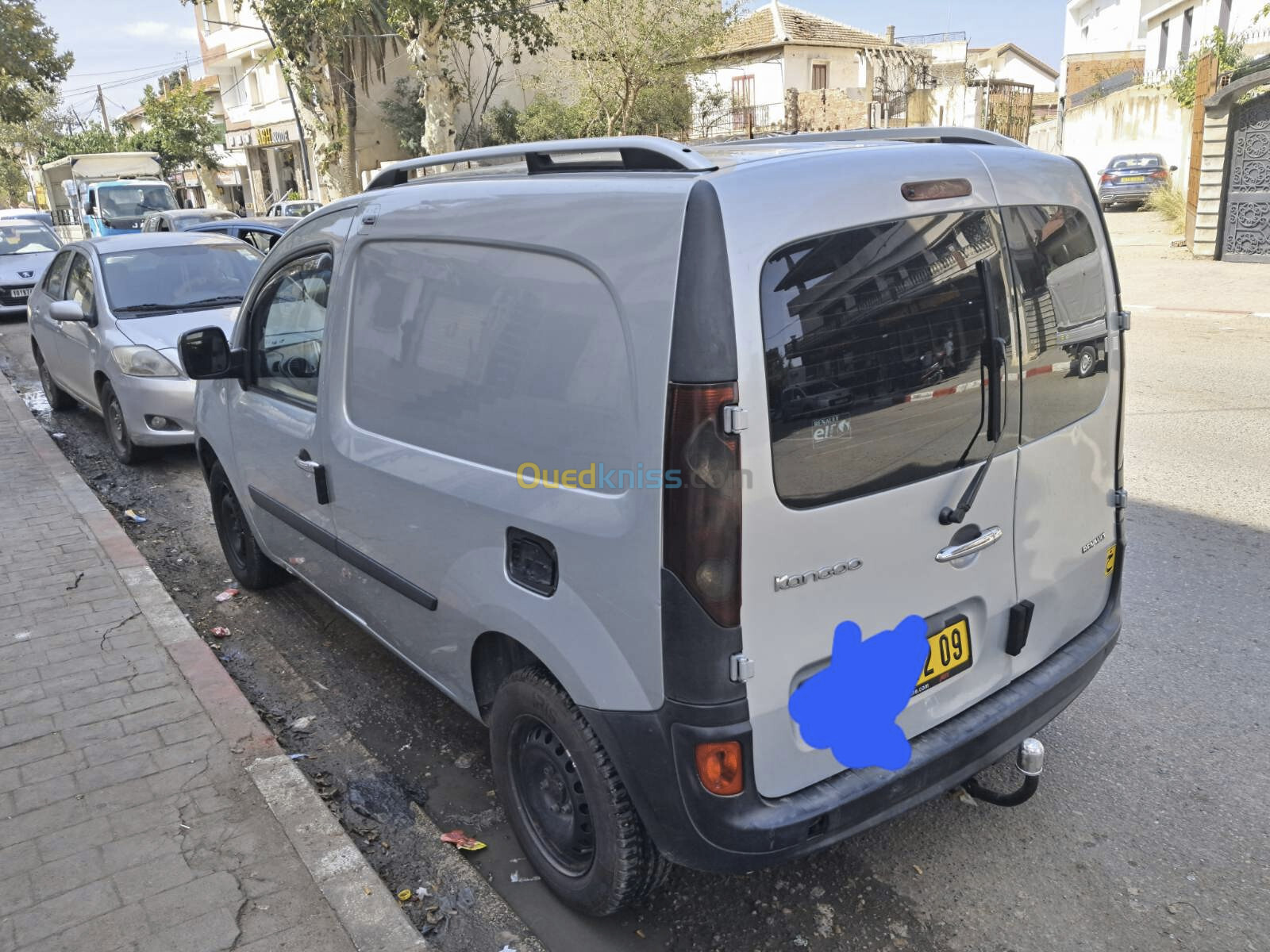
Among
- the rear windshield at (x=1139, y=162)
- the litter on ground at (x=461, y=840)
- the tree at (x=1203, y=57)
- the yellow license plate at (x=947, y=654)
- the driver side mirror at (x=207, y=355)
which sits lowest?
the litter on ground at (x=461, y=840)

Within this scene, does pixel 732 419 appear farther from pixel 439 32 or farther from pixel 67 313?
pixel 439 32

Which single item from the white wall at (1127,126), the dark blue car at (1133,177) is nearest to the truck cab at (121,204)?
the dark blue car at (1133,177)

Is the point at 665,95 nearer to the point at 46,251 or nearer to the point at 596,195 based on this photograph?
the point at 46,251

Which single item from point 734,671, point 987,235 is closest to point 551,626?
point 734,671

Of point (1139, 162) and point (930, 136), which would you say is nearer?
point (930, 136)

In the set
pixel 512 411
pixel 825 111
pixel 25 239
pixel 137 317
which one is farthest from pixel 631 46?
pixel 512 411

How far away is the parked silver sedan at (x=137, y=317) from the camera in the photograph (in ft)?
24.2

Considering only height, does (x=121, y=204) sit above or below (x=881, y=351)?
above

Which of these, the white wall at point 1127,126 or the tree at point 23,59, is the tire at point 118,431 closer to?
the tree at point 23,59

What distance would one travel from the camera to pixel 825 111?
41.6 meters

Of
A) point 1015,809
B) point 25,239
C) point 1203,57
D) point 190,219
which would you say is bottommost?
point 1015,809

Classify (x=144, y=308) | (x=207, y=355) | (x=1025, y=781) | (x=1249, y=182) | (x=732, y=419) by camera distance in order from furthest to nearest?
1. (x=1249, y=182)
2. (x=144, y=308)
3. (x=207, y=355)
4. (x=1025, y=781)
5. (x=732, y=419)

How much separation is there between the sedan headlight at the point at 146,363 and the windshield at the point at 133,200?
22.6m

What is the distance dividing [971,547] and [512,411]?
1261 mm
